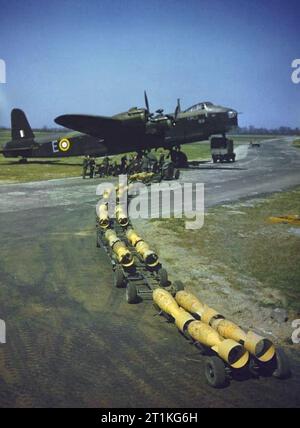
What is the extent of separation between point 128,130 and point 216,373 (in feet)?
100

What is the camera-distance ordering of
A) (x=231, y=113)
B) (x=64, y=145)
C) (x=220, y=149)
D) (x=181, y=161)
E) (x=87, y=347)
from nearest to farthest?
(x=87, y=347)
(x=231, y=113)
(x=64, y=145)
(x=181, y=161)
(x=220, y=149)

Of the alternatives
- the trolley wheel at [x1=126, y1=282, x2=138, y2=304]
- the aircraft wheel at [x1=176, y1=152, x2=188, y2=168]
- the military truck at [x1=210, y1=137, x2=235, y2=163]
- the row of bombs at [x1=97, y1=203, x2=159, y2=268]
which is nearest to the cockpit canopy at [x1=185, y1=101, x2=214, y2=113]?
the aircraft wheel at [x1=176, y1=152, x2=188, y2=168]

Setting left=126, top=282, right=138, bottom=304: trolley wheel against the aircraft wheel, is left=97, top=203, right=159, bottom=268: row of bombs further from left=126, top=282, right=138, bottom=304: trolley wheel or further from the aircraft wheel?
the aircraft wheel

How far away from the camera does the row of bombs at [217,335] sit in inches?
273

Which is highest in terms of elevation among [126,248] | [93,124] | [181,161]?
[93,124]

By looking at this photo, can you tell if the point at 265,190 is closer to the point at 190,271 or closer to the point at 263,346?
the point at 190,271

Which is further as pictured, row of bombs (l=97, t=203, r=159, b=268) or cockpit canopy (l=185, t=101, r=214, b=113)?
cockpit canopy (l=185, t=101, r=214, b=113)

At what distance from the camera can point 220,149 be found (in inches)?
2023

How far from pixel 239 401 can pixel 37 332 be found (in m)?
4.72

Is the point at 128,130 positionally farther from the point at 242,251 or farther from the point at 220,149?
the point at 242,251

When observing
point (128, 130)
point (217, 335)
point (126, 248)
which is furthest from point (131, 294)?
point (128, 130)

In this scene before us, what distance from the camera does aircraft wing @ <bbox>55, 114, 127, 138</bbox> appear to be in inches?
1252

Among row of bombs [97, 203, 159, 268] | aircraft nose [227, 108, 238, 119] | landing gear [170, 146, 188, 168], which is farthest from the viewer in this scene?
landing gear [170, 146, 188, 168]
